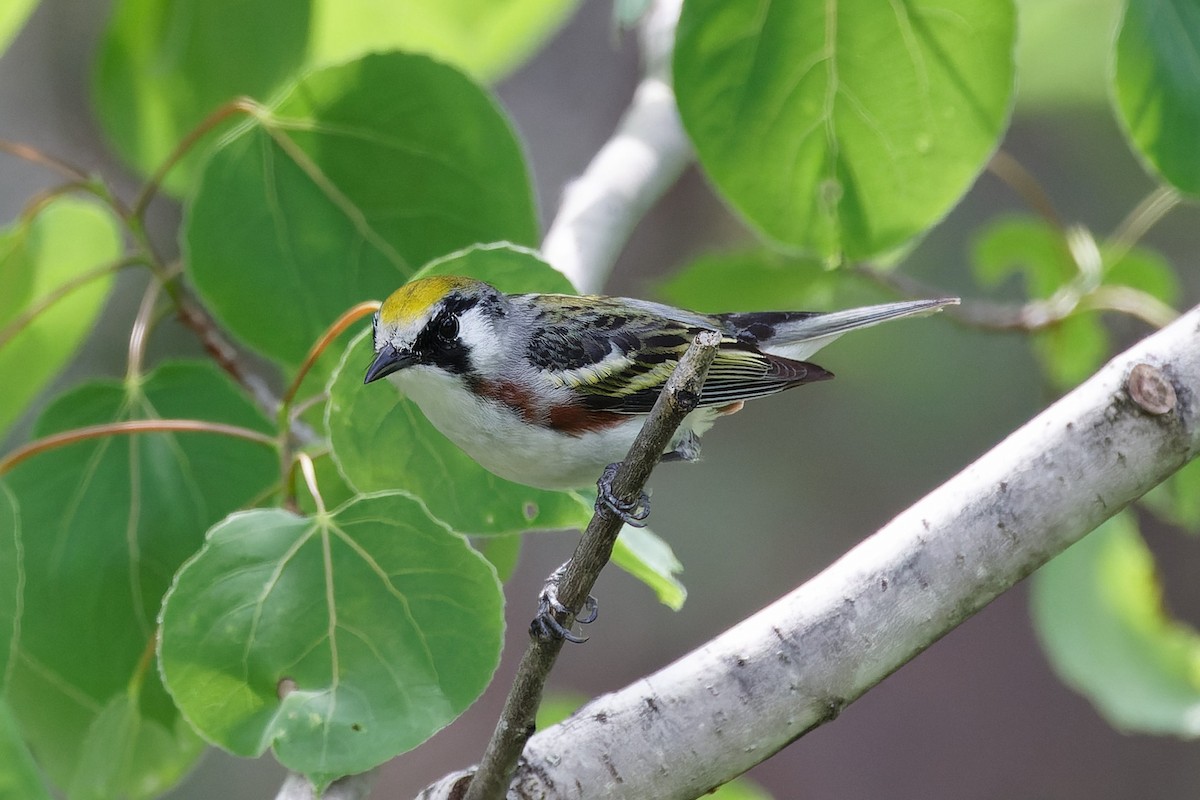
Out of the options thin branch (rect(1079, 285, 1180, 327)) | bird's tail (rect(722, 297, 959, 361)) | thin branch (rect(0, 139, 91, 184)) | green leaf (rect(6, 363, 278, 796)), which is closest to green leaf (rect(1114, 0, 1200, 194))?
bird's tail (rect(722, 297, 959, 361))

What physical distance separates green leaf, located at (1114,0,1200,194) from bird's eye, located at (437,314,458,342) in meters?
0.78

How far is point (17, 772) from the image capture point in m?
1.02

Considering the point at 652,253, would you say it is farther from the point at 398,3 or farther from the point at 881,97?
the point at 881,97


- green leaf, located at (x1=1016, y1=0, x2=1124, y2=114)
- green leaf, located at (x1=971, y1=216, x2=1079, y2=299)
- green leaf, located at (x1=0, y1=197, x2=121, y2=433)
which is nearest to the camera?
green leaf, located at (x1=0, y1=197, x2=121, y2=433)

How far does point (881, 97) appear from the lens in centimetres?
135

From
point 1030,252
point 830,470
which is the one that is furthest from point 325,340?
point 830,470

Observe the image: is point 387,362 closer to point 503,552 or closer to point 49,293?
point 503,552

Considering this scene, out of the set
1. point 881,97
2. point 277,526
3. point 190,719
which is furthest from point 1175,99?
point 190,719

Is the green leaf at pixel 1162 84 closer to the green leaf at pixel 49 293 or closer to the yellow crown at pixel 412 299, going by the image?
the yellow crown at pixel 412 299

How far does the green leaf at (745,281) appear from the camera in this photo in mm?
1993

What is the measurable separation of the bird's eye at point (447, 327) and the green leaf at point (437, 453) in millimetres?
76

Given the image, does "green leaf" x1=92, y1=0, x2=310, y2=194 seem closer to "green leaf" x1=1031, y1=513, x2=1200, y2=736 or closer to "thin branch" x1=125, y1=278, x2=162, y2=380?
"thin branch" x1=125, y1=278, x2=162, y2=380

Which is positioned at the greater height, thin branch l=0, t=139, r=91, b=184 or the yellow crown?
thin branch l=0, t=139, r=91, b=184

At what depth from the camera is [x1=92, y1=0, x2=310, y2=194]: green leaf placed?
178 centimetres
